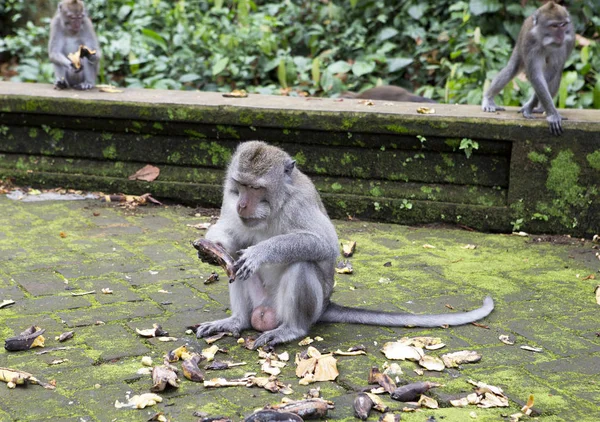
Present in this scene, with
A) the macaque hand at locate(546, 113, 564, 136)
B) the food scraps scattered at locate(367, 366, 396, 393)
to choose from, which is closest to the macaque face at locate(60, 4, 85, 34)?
the macaque hand at locate(546, 113, 564, 136)

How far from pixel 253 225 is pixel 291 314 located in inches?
19.4

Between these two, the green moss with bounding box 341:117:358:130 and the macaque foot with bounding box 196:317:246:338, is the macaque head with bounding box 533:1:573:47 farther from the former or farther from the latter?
the macaque foot with bounding box 196:317:246:338

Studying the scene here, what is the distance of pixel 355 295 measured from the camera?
5.31 metres

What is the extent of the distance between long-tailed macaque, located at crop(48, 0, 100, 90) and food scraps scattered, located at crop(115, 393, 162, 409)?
557 cm

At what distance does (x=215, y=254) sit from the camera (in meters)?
4.39

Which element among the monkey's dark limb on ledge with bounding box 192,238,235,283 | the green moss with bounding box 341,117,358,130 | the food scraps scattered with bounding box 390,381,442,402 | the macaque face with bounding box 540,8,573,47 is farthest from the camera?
the macaque face with bounding box 540,8,573,47

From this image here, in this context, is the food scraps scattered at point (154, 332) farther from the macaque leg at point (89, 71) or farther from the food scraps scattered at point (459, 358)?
the macaque leg at point (89, 71)

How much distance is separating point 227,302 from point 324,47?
22.1ft

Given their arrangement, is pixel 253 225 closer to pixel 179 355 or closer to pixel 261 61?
pixel 179 355

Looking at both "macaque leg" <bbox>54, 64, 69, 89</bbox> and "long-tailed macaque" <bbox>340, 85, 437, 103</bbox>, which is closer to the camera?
"macaque leg" <bbox>54, 64, 69, 89</bbox>

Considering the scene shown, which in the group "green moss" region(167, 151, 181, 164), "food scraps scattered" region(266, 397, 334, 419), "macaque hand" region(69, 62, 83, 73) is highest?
"macaque hand" region(69, 62, 83, 73)

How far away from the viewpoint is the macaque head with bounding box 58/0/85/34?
30.3 ft

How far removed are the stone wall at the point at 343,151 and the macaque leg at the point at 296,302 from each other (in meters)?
2.62

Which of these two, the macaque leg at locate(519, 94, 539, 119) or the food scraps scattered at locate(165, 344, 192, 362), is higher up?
the macaque leg at locate(519, 94, 539, 119)
